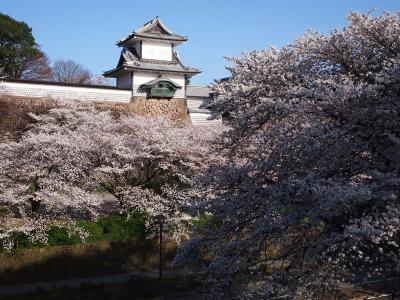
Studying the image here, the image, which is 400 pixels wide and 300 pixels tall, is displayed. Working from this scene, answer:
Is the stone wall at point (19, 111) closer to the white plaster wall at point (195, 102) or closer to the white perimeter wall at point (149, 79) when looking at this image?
the white perimeter wall at point (149, 79)

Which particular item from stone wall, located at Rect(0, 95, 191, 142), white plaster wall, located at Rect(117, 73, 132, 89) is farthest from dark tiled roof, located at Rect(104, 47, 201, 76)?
stone wall, located at Rect(0, 95, 191, 142)

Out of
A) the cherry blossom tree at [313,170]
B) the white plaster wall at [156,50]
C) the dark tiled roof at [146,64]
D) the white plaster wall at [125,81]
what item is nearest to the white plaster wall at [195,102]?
the dark tiled roof at [146,64]

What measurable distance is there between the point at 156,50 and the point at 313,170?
2482cm

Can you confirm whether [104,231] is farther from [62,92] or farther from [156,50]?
[156,50]

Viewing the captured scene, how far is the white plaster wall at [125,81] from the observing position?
99.9 feet

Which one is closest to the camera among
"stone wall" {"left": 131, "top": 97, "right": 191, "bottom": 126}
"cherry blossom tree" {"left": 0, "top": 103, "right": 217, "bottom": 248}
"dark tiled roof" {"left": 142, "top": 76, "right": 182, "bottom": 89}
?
"cherry blossom tree" {"left": 0, "top": 103, "right": 217, "bottom": 248}

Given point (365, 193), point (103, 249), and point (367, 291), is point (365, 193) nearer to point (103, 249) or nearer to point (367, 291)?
point (367, 291)

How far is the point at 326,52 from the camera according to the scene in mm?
9539

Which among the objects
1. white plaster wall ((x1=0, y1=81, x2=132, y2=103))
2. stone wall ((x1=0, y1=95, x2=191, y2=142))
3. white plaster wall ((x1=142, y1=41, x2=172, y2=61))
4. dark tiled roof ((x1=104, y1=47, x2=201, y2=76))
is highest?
white plaster wall ((x1=142, y1=41, x2=172, y2=61))

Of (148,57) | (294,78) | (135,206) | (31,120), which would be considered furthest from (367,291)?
(148,57)

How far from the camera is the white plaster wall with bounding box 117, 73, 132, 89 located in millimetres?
30452

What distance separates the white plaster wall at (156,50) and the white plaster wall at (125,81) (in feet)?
5.70

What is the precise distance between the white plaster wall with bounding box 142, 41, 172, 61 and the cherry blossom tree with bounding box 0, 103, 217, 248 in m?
11.6

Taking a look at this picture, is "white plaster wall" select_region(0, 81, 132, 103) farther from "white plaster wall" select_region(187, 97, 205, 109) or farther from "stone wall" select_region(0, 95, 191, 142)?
"white plaster wall" select_region(187, 97, 205, 109)
